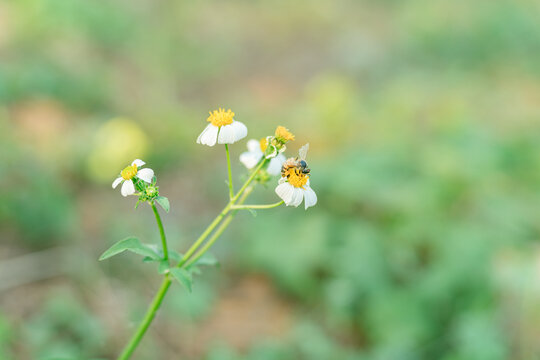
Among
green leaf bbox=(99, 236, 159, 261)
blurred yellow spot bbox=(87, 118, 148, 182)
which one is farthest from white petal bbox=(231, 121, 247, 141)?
blurred yellow spot bbox=(87, 118, 148, 182)

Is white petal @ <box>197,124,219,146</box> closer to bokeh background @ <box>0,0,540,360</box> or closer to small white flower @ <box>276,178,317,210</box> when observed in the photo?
small white flower @ <box>276,178,317,210</box>

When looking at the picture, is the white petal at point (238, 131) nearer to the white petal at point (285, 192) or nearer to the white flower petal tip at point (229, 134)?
the white flower petal tip at point (229, 134)

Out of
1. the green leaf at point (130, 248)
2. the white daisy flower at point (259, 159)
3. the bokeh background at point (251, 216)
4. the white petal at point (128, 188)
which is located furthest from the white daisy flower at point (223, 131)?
the bokeh background at point (251, 216)

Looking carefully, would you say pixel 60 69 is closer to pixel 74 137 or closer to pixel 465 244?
pixel 74 137

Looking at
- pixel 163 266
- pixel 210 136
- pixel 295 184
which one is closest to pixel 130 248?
pixel 163 266

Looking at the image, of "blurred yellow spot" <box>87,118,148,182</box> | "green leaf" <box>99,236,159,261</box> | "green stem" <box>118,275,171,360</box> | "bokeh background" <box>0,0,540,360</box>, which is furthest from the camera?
"blurred yellow spot" <box>87,118,148,182</box>

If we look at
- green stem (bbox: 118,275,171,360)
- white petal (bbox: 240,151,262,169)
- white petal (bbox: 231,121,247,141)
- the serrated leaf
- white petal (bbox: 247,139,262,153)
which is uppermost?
white petal (bbox: 247,139,262,153)

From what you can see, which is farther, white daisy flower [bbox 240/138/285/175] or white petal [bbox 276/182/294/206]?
white daisy flower [bbox 240/138/285/175]
